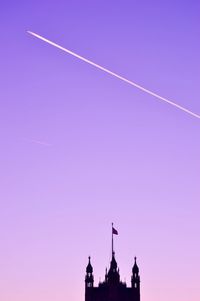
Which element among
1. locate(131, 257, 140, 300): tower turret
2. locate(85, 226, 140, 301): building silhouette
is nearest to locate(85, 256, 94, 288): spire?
locate(85, 226, 140, 301): building silhouette

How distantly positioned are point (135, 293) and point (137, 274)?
4.16m

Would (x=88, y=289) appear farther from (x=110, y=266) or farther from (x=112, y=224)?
(x=112, y=224)

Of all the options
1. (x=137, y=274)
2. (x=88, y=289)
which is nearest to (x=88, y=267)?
(x=88, y=289)

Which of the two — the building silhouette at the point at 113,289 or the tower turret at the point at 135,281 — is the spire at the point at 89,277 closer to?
the building silhouette at the point at 113,289

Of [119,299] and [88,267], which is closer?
[119,299]

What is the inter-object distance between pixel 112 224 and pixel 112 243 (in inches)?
165

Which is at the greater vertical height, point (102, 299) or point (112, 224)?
point (112, 224)

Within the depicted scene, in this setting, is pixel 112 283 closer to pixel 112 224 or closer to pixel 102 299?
pixel 102 299

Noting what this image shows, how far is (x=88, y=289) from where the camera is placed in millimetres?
87375

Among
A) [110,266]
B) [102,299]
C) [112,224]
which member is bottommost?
[102,299]

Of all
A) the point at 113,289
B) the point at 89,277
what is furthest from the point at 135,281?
the point at 89,277

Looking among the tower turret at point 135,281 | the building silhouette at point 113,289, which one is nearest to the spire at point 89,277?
the building silhouette at point 113,289

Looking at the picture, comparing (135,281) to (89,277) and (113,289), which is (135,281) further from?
(89,277)

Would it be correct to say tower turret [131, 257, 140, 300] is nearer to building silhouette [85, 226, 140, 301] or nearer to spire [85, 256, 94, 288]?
building silhouette [85, 226, 140, 301]
